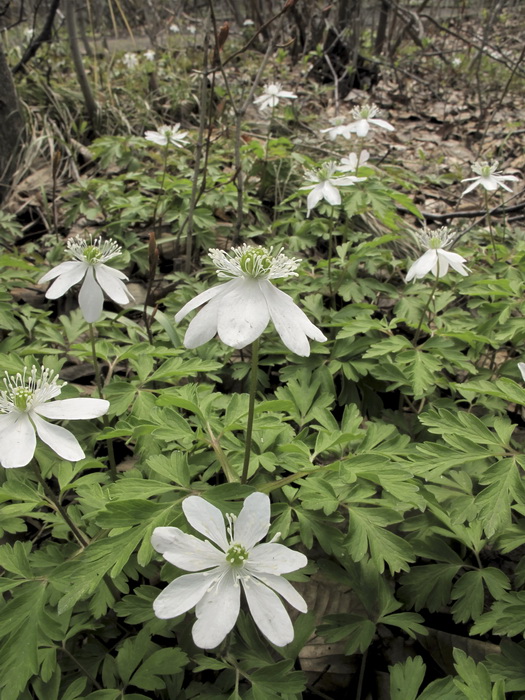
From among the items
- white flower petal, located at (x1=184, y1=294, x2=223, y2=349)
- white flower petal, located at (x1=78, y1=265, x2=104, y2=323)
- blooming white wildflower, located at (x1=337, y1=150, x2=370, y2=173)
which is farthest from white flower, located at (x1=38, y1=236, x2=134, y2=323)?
blooming white wildflower, located at (x1=337, y1=150, x2=370, y2=173)

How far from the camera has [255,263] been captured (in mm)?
1507

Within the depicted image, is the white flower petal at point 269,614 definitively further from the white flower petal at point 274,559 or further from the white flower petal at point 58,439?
the white flower petal at point 58,439

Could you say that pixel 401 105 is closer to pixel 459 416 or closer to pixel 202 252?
pixel 202 252

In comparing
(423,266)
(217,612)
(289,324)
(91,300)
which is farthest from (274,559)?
(423,266)

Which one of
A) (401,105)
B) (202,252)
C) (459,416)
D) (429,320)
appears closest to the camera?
(459,416)

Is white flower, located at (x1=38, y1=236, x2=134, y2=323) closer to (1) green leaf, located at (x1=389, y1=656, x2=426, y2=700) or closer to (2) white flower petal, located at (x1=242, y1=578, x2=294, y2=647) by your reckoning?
(2) white flower petal, located at (x1=242, y1=578, x2=294, y2=647)

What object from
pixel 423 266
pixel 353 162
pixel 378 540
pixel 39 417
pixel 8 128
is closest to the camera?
pixel 39 417

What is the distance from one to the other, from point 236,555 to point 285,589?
0.15 meters

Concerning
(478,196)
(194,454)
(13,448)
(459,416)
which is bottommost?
(478,196)

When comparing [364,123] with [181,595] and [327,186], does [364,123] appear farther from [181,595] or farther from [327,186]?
[181,595]

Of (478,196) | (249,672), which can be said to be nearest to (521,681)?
(249,672)

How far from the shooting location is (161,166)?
5125 millimetres

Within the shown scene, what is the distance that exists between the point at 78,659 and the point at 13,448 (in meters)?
0.79

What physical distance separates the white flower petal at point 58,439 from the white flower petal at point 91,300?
0.64 metres
